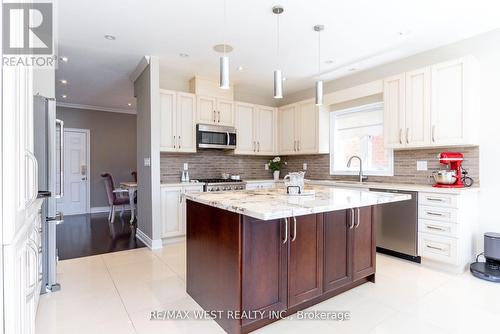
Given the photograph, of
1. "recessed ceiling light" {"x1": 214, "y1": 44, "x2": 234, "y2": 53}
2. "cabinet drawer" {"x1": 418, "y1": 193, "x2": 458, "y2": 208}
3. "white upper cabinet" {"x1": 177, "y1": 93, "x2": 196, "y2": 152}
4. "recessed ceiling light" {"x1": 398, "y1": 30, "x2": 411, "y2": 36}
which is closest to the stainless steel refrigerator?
"white upper cabinet" {"x1": 177, "y1": 93, "x2": 196, "y2": 152}

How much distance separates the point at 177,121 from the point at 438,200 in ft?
12.3

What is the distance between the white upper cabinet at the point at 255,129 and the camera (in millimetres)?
5172

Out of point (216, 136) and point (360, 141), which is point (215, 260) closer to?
point (216, 136)

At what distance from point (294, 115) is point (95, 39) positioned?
349 centimetres

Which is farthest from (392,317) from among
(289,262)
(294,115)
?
(294,115)

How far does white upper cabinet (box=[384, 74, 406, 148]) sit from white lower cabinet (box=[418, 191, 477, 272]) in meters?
0.88

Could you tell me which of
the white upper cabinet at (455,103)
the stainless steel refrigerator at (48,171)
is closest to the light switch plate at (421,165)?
the white upper cabinet at (455,103)

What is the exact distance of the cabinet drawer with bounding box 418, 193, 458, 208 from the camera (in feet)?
9.56

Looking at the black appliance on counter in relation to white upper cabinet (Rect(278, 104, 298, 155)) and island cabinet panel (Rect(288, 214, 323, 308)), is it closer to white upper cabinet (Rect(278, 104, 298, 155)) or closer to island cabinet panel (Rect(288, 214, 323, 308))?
island cabinet panel (Rect(288, 214, 323, 308))

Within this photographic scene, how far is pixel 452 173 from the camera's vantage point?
314cm

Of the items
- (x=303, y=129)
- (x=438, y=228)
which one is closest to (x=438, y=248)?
(x=438, y=228)

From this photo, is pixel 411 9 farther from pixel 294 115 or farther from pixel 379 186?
pixel 294 115

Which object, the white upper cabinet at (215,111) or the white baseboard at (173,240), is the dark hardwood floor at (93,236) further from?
the white upper cabinet at (215,111)

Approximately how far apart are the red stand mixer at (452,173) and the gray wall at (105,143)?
7.02m
